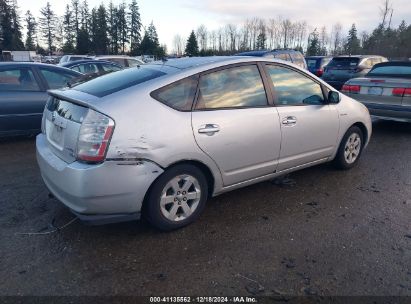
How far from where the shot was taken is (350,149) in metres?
4.89

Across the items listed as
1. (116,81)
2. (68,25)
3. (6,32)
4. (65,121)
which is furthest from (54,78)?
(68,25)

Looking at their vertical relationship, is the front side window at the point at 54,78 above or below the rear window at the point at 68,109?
above

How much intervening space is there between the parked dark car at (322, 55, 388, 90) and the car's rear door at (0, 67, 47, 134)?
1132 centimetres

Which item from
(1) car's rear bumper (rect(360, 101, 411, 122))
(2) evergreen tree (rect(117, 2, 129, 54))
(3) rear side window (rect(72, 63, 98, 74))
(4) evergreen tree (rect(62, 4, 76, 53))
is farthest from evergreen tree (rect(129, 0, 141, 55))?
(1) car's rear bumper (rect(360, 101, 411, 122))

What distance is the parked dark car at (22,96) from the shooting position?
5.92 metres

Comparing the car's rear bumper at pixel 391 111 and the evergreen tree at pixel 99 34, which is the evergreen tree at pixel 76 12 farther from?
the car's rear bumper at pixel 391 111

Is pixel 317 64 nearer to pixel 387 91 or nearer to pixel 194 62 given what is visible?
pixel 387 91

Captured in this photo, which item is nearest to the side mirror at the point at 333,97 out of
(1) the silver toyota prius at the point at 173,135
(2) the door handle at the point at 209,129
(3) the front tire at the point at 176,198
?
(1) the silver toyota prius at the point at 173,135

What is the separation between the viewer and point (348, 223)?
344 centimetres

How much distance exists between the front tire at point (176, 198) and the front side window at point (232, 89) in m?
0.66

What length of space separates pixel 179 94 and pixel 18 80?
430 cm

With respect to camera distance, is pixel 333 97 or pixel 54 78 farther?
pixel 54 78

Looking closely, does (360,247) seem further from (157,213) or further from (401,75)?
(401,75)

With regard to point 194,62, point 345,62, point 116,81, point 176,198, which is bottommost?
point 176,198
